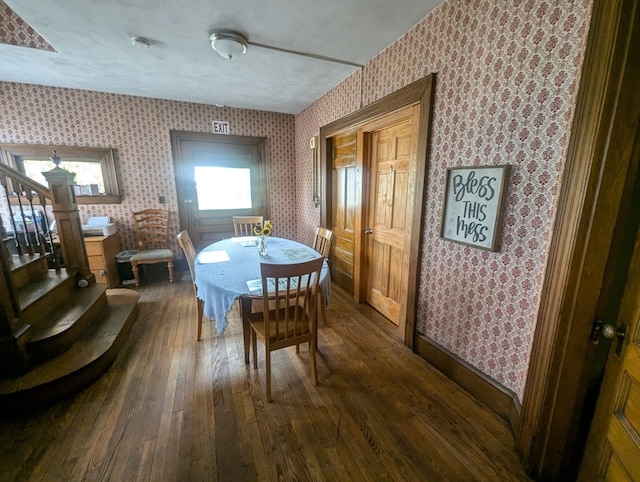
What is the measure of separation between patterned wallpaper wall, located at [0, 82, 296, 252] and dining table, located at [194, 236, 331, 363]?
2113 mm

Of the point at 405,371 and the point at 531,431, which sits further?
the point at 405,371

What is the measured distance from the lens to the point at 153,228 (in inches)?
162

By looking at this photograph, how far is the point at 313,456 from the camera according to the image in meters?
1.41

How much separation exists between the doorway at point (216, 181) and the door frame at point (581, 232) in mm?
4189

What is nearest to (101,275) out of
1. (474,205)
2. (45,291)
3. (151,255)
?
(151,255)

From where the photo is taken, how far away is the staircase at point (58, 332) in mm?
1682

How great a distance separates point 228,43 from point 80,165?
3117 mm

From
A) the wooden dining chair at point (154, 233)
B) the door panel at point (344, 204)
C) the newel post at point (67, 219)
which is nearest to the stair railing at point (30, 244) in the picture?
the newel post at point (67, 219)

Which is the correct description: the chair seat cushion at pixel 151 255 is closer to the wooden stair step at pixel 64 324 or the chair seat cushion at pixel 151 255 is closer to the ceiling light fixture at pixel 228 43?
the wooden stair step at pixel 64 324

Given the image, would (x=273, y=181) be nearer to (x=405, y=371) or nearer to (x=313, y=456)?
(x=405, y=371)

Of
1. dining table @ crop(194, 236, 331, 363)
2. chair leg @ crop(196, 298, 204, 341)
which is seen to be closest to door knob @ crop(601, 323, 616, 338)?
dining table @ crop(194, 236, 331, 363)

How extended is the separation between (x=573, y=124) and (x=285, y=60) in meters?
2.46

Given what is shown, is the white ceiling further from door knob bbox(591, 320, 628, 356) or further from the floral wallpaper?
door knob bbox(591, 320, 628, 356)

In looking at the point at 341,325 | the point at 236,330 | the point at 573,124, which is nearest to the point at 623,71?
the point at 573,124
